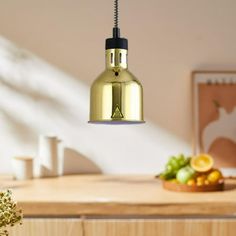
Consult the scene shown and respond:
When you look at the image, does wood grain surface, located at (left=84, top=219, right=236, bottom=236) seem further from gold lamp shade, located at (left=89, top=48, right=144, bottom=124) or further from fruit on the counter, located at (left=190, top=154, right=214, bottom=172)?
gold lamp shade, located at (left=89, top=48, right=144, bottom=124)

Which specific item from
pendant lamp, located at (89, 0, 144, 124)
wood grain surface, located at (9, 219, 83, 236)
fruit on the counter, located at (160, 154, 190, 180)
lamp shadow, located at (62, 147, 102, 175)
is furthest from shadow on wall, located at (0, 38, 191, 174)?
pendant lamp, located at (89, 0, 144, 124)

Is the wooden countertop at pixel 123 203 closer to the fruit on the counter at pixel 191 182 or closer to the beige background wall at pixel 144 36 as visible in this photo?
the fruit on the counter at pixel 191 182

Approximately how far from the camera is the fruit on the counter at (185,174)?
2266 mm

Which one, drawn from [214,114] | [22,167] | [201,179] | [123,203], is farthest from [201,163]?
[22,167]

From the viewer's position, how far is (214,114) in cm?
267

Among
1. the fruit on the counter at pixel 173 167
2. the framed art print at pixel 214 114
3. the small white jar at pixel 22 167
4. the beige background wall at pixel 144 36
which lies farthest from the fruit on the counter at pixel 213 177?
the small white jar at pixel 22 167

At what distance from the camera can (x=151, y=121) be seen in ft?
8.87

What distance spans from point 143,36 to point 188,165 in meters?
0.74

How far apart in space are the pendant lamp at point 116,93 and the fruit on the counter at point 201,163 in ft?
3.81

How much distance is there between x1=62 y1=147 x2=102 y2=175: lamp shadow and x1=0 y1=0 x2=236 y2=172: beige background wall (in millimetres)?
392

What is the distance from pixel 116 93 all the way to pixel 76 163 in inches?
60.7

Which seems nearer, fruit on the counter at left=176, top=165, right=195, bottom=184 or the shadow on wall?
fruit on the counter at left=176, top=165, right=195, bottom=184

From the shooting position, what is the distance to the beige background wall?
8.77 feet

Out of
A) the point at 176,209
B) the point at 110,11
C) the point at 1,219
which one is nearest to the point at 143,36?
the point at 110,11
